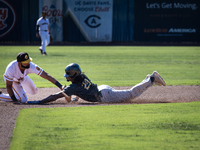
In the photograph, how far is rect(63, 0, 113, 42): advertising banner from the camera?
2520 cm

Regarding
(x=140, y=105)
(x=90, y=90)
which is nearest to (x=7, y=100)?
(x=90, y=90)

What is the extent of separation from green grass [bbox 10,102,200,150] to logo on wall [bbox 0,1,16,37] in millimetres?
20945

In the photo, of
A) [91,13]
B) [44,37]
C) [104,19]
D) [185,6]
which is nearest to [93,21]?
[91,13]

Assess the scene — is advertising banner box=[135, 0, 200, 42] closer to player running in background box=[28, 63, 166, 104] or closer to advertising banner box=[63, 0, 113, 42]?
advertising banner box=[63, 0, 113, 42]

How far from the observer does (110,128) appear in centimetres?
450

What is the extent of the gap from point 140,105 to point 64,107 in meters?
1.59

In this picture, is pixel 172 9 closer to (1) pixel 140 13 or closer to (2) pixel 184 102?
(1) pixel 140 13

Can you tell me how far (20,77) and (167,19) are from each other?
2083 centimetres

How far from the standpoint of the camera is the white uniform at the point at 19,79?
19.4ft

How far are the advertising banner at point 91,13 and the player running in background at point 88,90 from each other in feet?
63.6

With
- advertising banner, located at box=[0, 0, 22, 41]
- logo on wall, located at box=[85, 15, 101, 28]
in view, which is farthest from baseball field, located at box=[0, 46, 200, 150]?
advertising banner, located at box=[0, 0, 22, 41]

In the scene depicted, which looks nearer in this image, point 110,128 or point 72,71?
point 110,128

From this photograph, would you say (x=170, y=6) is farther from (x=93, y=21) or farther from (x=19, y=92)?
(x=19, y=92)

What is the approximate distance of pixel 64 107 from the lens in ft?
19.3
